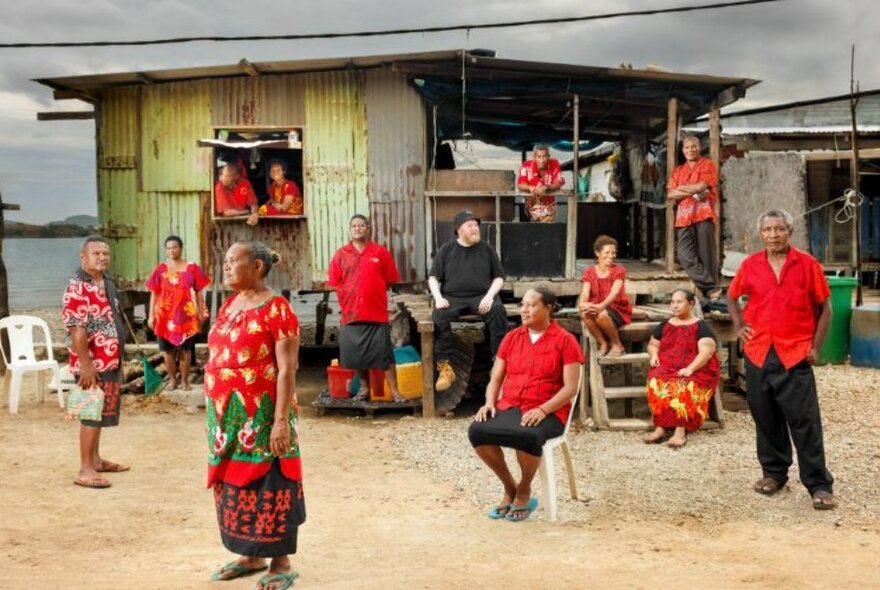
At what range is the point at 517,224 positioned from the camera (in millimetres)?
10320

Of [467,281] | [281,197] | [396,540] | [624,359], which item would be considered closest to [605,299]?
[624,359]

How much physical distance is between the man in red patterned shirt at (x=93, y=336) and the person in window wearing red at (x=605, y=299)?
426 cm

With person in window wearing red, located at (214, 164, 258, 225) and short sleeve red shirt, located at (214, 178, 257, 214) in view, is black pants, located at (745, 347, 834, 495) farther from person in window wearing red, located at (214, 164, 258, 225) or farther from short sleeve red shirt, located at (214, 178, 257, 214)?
short sleeve red shirt, located at (214, 178, 257, 214)

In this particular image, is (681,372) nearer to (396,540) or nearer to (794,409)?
(794,409)

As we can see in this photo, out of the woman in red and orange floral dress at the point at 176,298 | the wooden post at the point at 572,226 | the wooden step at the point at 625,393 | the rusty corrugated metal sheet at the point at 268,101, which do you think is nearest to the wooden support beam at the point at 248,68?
the rusty corrugated metal sheet at the point at 268,101

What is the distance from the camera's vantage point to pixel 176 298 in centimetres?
1006

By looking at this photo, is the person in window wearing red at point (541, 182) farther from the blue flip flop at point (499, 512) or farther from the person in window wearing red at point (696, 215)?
the blue flip flop at point (499, 512)

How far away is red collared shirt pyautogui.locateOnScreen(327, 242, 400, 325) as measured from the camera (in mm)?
9266

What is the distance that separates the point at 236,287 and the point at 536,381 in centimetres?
214

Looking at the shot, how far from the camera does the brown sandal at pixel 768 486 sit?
6.08 meters

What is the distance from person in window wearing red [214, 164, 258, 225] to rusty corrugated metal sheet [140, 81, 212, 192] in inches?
11.2

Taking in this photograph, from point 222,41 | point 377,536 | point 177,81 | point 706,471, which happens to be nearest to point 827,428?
point 706,471

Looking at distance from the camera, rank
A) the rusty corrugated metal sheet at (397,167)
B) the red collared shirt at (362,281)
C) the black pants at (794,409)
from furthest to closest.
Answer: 1. the rusty corrugated metal sheet at (397,167)
2. the red collared shirt at (362,281)
3. the black pants at (794,409)

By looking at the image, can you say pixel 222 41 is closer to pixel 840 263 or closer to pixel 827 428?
pixel 827 428
